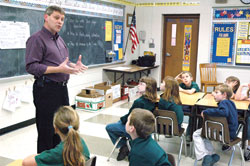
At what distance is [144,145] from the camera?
5.90 ft

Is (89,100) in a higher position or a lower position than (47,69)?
lower

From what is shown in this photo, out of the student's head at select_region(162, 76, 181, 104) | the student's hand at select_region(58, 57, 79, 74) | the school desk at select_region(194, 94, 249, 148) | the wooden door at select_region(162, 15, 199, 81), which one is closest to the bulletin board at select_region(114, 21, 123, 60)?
the wooden door at select_region(162, 15, 199, 81)

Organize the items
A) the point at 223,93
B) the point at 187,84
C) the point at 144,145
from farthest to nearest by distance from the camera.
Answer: the point at 187,84, the point at 223,93, the point at 144,145

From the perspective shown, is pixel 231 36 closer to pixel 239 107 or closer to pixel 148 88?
pixel 239 107

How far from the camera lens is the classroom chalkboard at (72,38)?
4.02m

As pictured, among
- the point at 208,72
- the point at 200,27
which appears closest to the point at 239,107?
the point at 208,72

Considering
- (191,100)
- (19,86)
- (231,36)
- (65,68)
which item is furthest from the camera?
(231,36)

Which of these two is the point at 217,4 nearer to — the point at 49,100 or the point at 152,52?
the point at 152,52

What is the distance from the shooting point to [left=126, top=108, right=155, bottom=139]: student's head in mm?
1837

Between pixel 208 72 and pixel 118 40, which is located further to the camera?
pixel 118 40

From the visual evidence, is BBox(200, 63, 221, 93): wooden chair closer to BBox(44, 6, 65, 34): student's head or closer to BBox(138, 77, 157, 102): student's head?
BBox(138, 77, 157, 102): student's head

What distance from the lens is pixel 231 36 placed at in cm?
662

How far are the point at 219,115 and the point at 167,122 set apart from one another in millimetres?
544

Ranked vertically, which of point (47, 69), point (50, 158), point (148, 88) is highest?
point (47, 69)
